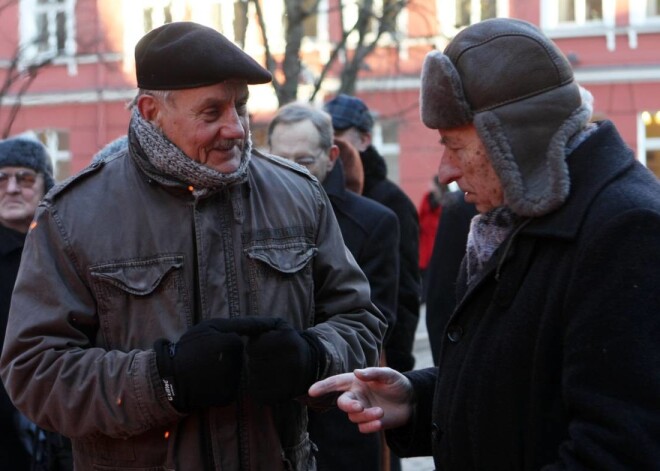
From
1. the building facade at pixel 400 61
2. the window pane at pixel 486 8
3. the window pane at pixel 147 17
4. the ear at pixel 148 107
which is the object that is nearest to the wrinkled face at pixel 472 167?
the ear at pixel 148 107

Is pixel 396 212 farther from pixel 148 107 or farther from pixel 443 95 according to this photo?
pixel 443 95

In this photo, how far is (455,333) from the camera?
2418mm

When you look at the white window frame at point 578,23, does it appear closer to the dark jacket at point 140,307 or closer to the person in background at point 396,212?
the person in background at point 396,212

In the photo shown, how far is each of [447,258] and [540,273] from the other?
2.32 meters

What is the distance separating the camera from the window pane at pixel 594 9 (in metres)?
20.1

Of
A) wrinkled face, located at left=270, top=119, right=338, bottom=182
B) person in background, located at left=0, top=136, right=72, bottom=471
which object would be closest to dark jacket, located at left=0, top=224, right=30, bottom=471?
person in background, located at left=0, top=136, right=72, bottom=471

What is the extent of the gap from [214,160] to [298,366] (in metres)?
0.58

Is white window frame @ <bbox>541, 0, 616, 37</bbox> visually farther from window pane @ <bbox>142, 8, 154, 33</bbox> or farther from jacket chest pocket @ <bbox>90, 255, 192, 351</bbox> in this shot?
jacket chest pocket @ <bbox>90, 255, 192, 351</bbox>

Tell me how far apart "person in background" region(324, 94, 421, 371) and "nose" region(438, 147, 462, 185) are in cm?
268

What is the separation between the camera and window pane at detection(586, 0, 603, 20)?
20.1 m

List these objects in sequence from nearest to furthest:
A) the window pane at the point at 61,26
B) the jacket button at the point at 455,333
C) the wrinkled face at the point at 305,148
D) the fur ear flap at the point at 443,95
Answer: the fur ear flap at the point at 443,95 → the jacket button at the point at 455,333 → the wrinkled face at the point at 305,148 → the window pane at the point at 61,26

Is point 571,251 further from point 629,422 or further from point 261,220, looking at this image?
point 261,220

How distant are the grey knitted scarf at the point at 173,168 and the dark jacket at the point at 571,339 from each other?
30.5 inches

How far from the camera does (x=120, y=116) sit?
21219 millimetres
